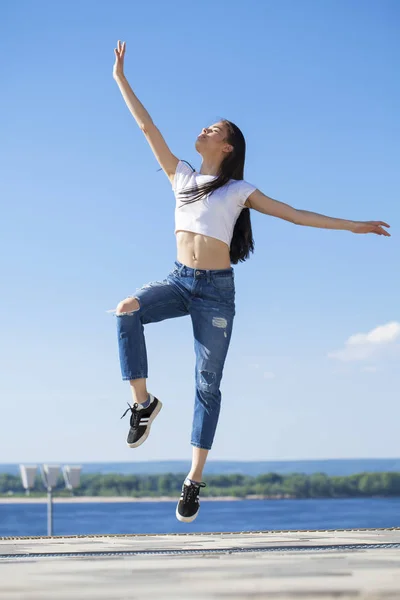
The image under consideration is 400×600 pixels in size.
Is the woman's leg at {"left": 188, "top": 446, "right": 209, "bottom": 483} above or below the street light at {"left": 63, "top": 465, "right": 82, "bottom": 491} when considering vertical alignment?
below

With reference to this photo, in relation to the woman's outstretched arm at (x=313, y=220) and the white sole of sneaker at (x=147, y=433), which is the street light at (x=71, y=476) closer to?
the white sole of sneaker at (x=147, y=433)

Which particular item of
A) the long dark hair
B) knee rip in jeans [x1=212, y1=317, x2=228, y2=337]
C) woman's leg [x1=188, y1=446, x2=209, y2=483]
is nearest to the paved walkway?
woman's leg [x1=188, y1=446, x2=209, y2=483]

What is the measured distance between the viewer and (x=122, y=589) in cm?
306

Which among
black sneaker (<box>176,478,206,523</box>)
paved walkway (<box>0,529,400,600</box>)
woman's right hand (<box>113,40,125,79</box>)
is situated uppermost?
woman's right hand (<box>113,40,125,79</box>)

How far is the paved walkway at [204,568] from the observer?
9.66 feet

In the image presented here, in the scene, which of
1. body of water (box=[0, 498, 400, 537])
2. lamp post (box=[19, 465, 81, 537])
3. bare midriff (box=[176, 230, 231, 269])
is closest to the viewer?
bare midriff (box=[176, 230, 231, 269])

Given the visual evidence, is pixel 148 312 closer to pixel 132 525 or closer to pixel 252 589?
pixel 252 589

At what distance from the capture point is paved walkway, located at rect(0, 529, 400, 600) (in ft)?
9.66

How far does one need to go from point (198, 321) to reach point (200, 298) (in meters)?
0.13

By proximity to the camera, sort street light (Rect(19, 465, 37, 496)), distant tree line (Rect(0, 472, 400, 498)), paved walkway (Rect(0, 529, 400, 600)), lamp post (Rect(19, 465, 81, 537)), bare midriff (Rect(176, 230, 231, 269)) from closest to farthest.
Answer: paved walkway (Rect(0, 529, 400, 600)) → bare midriff (Rect(176, 230, 231, 269)) → lamp post (Rect(19, 465, 81, 537)) → street light (Rect(19, 465, 37, 496)) → distant tree line (Rect(0, 472, 400, 498))

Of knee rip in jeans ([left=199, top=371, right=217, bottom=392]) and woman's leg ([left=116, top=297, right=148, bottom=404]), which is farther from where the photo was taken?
knee rip in jeans ([left=199, top=371, right=217, bottom=392])

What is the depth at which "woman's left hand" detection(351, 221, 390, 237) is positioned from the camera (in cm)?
495

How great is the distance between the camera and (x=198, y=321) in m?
5.08

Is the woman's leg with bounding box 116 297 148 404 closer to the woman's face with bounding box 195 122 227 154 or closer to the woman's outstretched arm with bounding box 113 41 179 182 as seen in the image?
the woman's outstretched arm with bounding box 113 41 179 182
